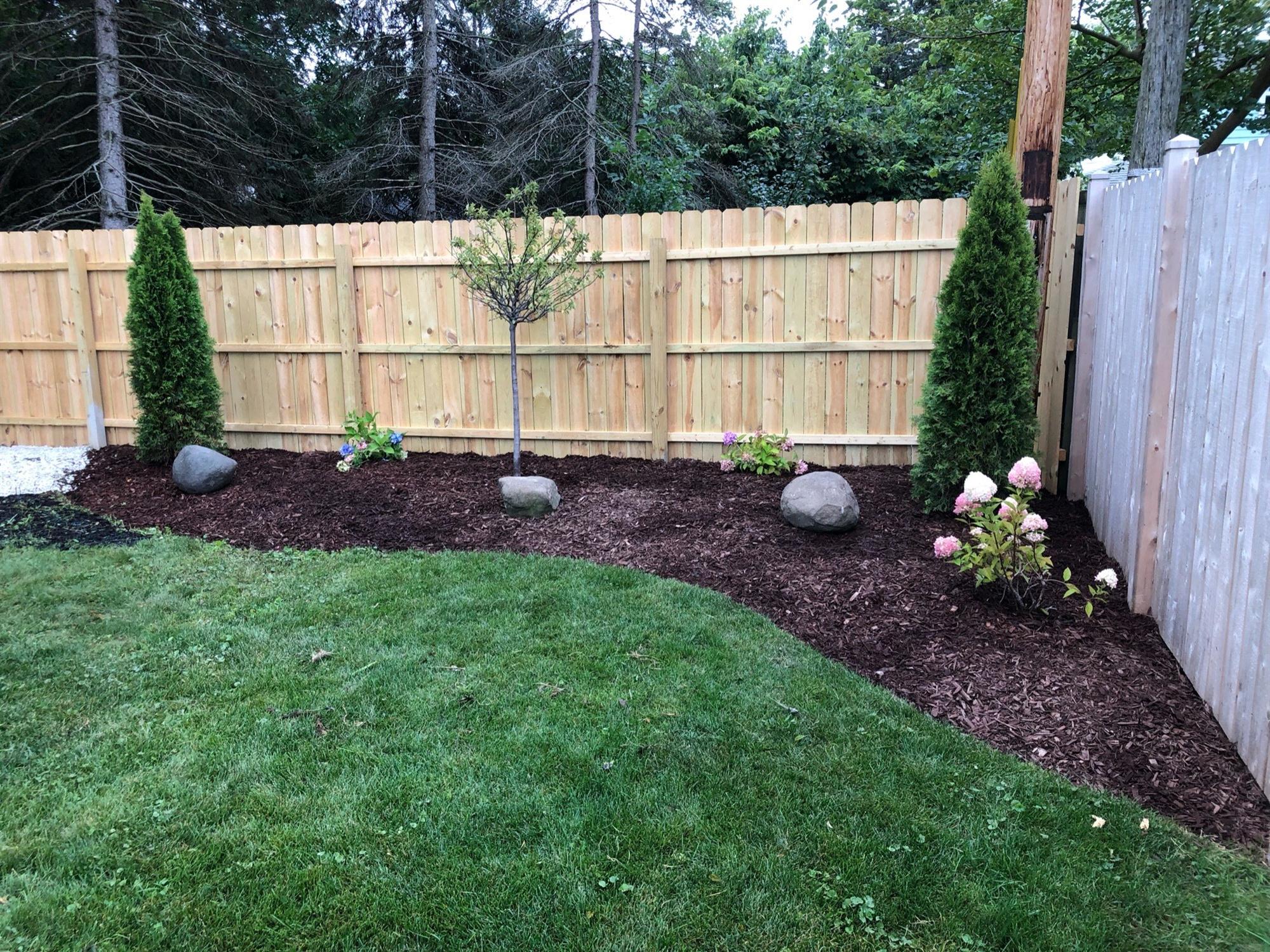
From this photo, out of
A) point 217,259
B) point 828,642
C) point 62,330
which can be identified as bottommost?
point 828,642

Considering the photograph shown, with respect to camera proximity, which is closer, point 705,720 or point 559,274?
point 705,720

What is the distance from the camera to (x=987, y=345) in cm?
487

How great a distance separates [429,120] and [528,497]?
9.57 m

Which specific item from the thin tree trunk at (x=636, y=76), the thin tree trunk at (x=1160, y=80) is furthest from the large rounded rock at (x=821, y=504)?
the thin tree trunk at (x=636, y=76)

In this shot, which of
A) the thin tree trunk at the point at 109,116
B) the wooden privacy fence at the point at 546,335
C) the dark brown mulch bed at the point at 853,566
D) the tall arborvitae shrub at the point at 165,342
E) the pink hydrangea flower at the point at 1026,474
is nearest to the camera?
the dark brown mulch bed at the point at 853,566

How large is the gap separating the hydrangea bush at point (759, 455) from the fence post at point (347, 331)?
3.27 metres

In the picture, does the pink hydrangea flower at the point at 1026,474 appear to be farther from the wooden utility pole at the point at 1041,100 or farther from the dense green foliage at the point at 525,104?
the dense green foliage at the point at 525,104

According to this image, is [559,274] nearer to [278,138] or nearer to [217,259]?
[217,259]

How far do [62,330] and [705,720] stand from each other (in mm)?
7878

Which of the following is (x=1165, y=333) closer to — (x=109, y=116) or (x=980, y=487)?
(x=980, y=487)

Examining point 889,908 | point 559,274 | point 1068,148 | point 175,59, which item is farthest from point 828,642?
point 175,59

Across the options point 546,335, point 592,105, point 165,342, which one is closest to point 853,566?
point 546,335

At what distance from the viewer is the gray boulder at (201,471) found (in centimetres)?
636

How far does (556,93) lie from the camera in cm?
1203
